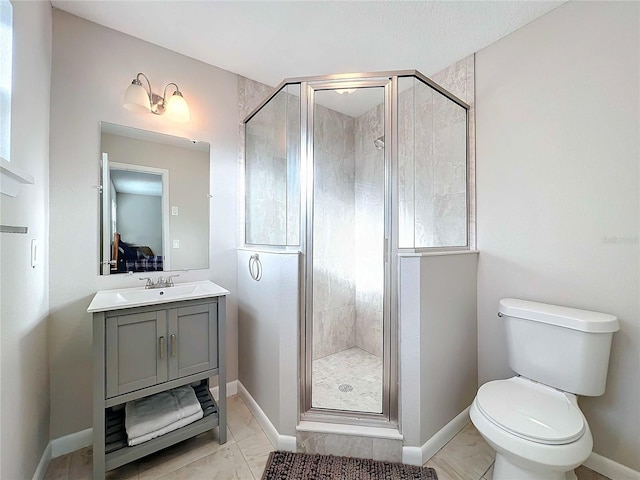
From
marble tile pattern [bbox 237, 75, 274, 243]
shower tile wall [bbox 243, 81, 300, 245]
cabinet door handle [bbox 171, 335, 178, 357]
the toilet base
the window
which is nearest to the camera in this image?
the window

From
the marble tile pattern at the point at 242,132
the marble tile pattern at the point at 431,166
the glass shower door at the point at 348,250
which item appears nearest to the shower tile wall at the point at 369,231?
the glass shower door at the point at 348,250

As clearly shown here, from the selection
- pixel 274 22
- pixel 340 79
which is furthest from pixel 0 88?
pixel 340 79

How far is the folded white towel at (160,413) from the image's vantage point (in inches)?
58.2

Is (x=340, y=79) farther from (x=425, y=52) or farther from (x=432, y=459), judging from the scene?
(x=432, y=459)

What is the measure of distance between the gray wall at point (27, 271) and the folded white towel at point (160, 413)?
0.39 metres

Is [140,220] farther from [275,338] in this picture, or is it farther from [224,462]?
[224,462]

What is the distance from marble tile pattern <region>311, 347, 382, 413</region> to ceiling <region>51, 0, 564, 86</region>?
6.73 ft

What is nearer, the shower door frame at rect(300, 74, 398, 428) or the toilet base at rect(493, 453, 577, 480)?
the toilet base at rect(493, 453, 577, 480)

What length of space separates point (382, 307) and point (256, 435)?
1.11 meters

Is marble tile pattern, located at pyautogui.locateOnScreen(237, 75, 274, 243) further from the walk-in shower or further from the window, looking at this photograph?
the window

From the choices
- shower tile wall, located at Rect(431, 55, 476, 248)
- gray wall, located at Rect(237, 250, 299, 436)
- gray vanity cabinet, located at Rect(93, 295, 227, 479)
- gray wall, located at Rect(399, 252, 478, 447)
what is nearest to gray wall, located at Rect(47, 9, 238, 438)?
gray vanity cabinet, located at Rect(93, 295, 227, 479)

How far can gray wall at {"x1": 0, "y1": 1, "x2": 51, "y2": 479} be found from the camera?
1.05m

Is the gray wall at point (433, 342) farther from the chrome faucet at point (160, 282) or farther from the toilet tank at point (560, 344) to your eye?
the chrome faucet at point (160, 282)

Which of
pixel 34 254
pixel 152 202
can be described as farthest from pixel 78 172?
pixel 34 254
